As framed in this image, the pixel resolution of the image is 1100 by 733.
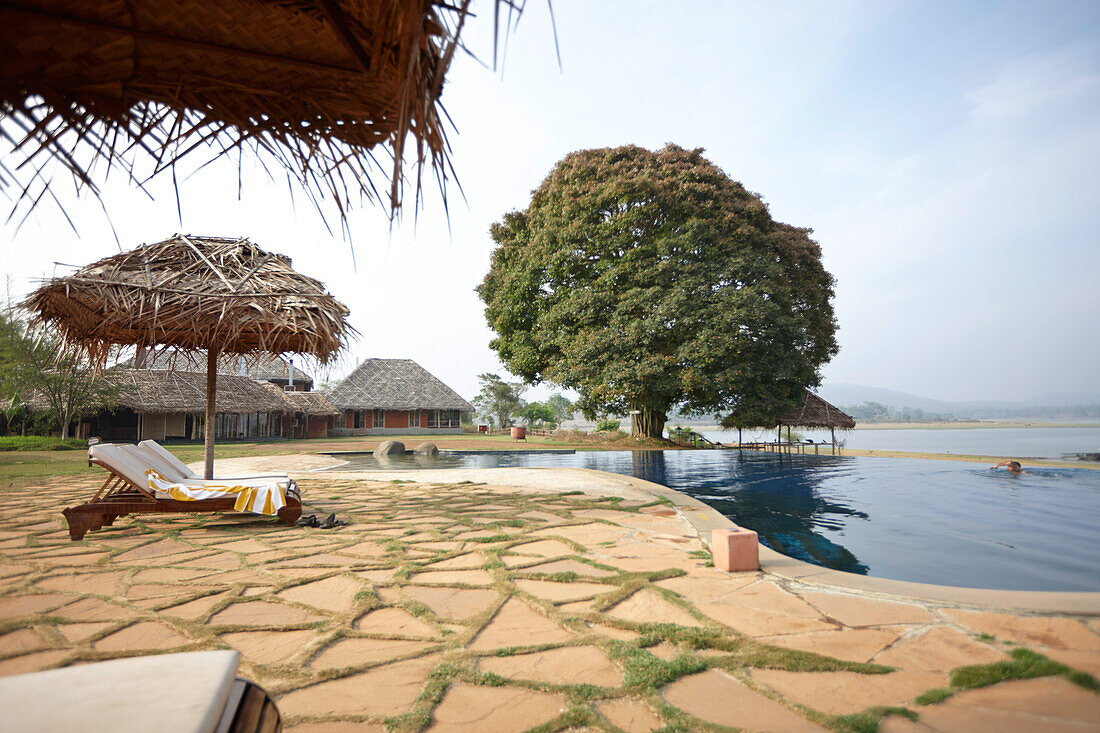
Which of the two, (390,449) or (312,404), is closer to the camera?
(390,449)

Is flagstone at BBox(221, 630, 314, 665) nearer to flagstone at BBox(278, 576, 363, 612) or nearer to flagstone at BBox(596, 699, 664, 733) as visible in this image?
flagstone at BBox(278, 576, 363, 612)

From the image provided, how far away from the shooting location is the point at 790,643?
244cm

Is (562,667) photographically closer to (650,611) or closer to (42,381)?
(650,611)

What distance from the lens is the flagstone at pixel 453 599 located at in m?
2.88

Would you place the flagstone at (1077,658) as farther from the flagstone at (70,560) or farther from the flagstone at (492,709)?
the flagstone at (70,560)

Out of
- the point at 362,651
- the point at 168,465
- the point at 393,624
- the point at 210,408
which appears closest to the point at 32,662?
the point at 362,651

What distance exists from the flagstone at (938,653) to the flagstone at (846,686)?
0.09 metres

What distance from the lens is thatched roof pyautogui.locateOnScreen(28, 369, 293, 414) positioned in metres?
22.4

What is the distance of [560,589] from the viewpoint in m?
3.24

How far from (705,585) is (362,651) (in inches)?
84.7

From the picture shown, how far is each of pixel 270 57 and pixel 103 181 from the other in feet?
2.60

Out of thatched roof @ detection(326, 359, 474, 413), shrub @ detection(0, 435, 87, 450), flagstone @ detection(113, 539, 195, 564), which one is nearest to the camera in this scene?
flagstone @ detection(113, 539, 195, 564)

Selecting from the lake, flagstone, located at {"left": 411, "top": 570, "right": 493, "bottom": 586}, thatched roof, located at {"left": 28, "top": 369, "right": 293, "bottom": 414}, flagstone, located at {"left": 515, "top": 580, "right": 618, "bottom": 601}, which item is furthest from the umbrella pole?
the lake

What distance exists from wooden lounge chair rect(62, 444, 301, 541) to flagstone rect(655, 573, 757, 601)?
13.5 feet
